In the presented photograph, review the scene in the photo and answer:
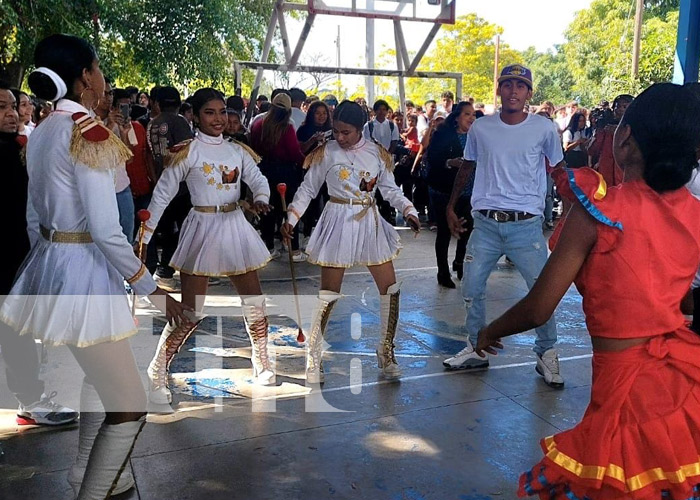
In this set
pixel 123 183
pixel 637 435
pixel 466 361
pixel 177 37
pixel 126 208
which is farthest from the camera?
pixel 177 37

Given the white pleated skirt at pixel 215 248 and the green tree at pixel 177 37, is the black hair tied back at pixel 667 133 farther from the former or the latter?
the green tree at pixel 177 37

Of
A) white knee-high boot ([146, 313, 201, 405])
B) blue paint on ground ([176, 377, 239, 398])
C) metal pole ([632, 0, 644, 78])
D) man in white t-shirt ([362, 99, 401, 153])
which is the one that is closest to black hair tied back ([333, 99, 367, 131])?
white knee-high boot ([146, 313, 201, 405])

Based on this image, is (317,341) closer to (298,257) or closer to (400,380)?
(400,380)

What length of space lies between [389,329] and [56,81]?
9.77 feet

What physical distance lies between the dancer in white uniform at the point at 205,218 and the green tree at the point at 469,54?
40.3m

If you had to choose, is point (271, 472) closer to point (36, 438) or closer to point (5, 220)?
point (36, 438)

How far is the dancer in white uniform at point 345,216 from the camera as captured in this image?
15.5 ft

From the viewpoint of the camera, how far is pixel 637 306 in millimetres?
2027

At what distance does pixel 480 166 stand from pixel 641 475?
3.25m

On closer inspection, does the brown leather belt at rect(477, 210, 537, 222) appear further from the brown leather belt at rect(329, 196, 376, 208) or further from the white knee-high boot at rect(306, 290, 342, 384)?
the white knee-high boot at rect(306, 290, 342, 384)

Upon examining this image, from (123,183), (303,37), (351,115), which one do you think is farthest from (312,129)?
(351,115)

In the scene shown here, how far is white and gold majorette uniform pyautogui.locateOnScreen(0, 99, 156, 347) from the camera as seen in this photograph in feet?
8.50

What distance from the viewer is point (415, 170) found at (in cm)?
1176

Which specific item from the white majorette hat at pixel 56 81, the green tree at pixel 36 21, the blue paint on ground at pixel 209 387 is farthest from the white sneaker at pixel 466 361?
the green tree at pixel 36 21
